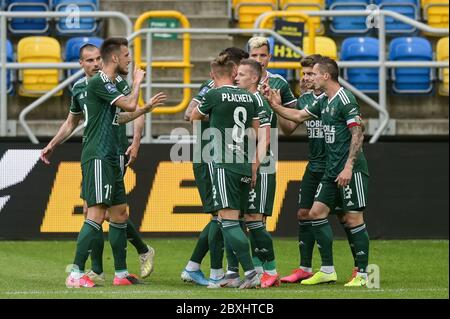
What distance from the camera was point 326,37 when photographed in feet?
56.3

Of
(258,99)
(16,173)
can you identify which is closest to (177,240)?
(16,173)

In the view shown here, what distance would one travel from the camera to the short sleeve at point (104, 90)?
33.8ft

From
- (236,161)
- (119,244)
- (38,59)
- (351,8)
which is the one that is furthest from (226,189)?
(351,8)

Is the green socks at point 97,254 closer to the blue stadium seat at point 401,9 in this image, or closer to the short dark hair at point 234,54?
the short dark hair at point 234,54

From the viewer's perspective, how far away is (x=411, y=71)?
1662 centimetres

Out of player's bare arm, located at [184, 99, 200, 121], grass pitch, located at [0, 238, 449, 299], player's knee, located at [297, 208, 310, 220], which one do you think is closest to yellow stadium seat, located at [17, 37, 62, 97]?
grass pitch, located at [0, 238, 449, 299]

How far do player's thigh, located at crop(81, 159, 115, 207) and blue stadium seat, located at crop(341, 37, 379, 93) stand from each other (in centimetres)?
662

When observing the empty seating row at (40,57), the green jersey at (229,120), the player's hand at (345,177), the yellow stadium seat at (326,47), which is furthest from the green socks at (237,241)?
the yellow stadium seat at (326,47)

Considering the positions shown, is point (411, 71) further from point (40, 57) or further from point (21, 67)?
point (21, 67)

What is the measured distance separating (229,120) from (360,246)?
1.69m

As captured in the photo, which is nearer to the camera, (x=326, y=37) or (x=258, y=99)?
(x=258, y=99)

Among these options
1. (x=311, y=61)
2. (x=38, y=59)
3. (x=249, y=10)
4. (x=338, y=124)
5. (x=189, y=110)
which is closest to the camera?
(x=338, y=124)
